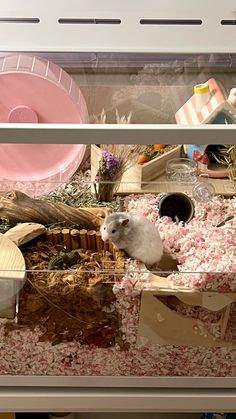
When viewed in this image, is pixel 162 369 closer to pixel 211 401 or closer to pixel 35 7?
pixel 211 401

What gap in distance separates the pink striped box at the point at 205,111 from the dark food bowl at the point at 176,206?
315 mm

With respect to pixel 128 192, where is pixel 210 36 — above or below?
above

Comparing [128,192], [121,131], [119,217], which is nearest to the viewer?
[121,131]

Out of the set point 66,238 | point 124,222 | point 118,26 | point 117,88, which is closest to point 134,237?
point 124,222

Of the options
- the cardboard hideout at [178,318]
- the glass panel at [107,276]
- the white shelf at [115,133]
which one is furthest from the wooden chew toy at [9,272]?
the white shelf at [115,133]

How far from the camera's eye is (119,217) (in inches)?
41.2

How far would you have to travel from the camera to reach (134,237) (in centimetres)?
106

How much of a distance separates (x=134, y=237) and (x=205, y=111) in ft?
0.92

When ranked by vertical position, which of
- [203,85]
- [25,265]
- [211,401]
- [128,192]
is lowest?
[211,401]

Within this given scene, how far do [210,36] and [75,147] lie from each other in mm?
320

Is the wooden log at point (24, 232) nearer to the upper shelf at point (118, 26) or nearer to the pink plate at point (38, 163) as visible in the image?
the pink plate at point (38, 163)

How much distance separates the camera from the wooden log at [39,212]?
1.13m

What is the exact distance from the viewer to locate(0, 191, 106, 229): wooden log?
1.13 metres

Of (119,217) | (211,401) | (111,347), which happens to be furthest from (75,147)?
(211,401)
